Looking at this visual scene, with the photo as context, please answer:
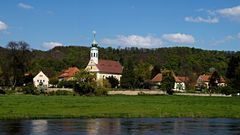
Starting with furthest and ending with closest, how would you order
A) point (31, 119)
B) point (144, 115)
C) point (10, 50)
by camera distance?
point (10, 50) < point (144, 115) < point (31, 119)

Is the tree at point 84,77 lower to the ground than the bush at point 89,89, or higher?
higher

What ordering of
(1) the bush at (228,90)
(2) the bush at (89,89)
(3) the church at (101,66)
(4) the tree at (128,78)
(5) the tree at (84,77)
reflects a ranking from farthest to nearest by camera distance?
(3) the church at (101,66) < (4) the tree at (128,78) < (1) the bush at (228,90) < (5) the tree at (84,77) < (2) the bush at (89,89)

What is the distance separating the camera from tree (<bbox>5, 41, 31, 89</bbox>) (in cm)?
12100

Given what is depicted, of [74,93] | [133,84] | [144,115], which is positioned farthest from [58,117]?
[133,84]

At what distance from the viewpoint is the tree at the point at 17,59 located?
12100cm

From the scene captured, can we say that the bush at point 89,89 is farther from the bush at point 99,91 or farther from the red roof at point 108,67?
the red roof at point 108,67

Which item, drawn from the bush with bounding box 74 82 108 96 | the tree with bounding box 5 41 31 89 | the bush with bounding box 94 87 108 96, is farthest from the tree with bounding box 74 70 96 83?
the tree with bounding box 5 41 31 89

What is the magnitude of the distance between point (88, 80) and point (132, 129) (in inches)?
2910

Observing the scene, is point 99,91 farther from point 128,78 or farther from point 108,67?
point 108,67

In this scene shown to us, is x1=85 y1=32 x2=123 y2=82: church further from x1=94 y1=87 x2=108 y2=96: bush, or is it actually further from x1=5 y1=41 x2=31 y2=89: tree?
x1=94 y1=87 x2=108 y2=96: bush

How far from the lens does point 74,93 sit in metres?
105

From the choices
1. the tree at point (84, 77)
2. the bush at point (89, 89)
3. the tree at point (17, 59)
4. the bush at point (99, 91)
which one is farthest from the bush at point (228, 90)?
the tree at point (17, 59)

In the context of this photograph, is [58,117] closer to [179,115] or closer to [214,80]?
[179,115]

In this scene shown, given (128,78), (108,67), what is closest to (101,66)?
(108,67)
